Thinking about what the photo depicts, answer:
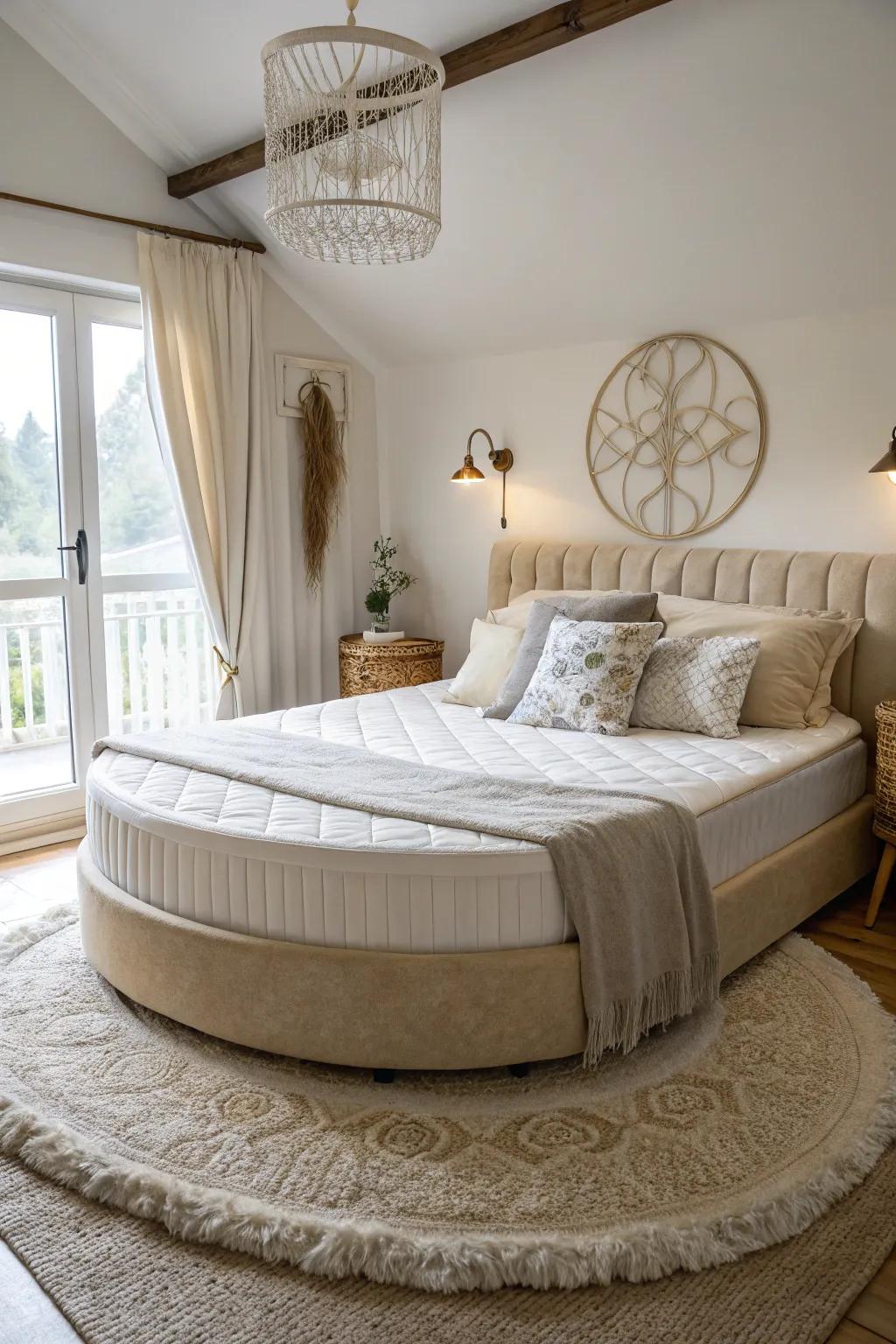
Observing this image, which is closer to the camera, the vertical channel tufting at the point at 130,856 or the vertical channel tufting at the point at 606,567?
the vertical channel tufting at the point at 130,856

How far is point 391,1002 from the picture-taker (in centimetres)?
221

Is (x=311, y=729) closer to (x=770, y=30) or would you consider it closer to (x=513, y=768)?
(x=513, y=768)

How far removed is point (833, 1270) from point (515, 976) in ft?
2.51

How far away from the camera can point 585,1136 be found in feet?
6.92

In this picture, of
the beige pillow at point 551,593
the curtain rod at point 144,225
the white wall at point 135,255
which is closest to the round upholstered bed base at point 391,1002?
the beige pillow at point 551,593

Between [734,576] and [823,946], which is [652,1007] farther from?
[734,576]

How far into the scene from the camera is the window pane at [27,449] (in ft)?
13.2

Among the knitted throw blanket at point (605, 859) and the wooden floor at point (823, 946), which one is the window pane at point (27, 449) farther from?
the knitted throw blanket at point (605, 859)

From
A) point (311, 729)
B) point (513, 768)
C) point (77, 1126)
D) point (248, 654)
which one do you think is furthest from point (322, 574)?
point (77, 1126)

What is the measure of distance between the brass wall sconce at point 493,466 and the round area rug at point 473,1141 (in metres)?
2.66

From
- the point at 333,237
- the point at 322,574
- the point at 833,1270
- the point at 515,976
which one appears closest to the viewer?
the point at 833,1270

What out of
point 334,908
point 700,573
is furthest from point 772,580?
point 334,908

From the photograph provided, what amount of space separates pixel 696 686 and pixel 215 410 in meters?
2.39

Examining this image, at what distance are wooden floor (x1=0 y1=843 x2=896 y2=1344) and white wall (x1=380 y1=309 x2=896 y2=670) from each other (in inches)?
50.3
